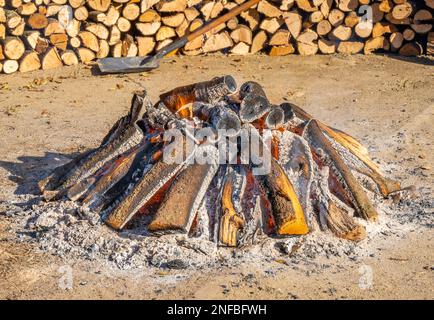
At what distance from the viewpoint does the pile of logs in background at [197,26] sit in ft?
28.8

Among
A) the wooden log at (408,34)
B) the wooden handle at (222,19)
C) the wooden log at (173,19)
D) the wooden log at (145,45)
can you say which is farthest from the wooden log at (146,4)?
the wooden log at (408,34)

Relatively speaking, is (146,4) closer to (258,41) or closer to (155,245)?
(258,41)

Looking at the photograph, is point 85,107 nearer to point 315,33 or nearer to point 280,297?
point 315,33

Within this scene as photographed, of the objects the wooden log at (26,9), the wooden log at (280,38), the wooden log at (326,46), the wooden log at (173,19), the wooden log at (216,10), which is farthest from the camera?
the wooden log at (326,46)

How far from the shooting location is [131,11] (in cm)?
905

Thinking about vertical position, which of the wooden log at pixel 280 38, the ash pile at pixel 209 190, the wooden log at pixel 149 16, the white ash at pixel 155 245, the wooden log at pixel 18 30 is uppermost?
the wooden log at pixel 149 16

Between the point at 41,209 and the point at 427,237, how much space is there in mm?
2744

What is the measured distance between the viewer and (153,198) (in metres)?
4.93

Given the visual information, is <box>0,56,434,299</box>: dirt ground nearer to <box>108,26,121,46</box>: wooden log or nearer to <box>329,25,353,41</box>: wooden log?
<box>329,25,353,41</box>: wooden log

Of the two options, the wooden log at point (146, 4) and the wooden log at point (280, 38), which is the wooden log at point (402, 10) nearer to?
the wooden log at point (280, 38)

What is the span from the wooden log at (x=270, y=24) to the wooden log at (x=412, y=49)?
1665mm

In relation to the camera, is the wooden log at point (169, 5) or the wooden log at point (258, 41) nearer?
the wooden log at point (169, 5)

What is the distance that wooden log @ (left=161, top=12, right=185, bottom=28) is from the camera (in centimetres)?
917

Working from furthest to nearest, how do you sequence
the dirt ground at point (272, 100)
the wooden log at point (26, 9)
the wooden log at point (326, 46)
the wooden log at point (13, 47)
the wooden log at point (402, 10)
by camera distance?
the wooden log at point (326, 46) → the wooden log at point (402, 10) → the wooden log at point (26, 9) → the wooden log at point (13, 47) → the dirt ground at point (272, 100)
